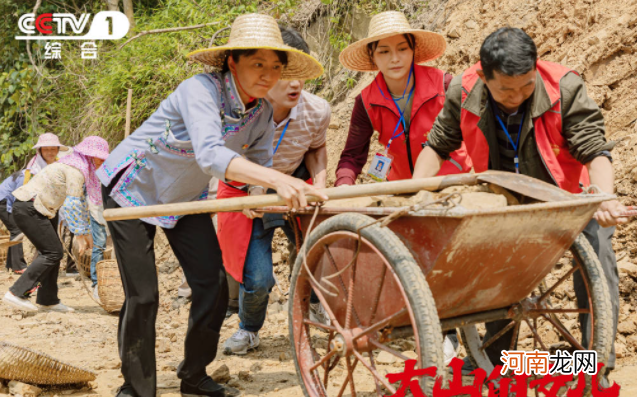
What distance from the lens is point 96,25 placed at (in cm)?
1105

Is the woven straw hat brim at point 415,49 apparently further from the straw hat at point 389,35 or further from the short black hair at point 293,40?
the short black hair at point 293,40

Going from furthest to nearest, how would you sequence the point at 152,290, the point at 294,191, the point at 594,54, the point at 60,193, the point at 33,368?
the point at 60,193, the point at 594,54, the point at 33,368, the point at 152,290, the point at 294,191

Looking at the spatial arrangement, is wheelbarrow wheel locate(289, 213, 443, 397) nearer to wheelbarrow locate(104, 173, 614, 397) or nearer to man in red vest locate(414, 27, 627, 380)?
wheelbarrow locate(104, 173, 614, 397)

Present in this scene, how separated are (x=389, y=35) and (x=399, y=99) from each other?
1.25ft

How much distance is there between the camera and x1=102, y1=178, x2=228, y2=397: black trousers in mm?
2992

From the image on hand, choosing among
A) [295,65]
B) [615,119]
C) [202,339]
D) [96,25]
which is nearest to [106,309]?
[202,339]

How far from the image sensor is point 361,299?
2.42 metres

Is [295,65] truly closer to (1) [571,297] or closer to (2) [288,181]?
(2) [288,181]

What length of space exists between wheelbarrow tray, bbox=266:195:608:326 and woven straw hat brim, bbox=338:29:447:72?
62.7 inches

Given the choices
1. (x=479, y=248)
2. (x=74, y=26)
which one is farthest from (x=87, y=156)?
(x=74, y=26)

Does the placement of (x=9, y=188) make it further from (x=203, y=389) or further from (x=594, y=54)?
(x=594, y=54)

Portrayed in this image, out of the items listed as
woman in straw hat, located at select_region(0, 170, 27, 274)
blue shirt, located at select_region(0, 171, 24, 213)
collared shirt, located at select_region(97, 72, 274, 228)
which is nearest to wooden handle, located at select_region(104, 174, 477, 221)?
collared shirt, located at select_region(97, 72, 274, 228)

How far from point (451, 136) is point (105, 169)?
176 centimetres

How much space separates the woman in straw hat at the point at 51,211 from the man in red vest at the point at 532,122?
4.13 meters
